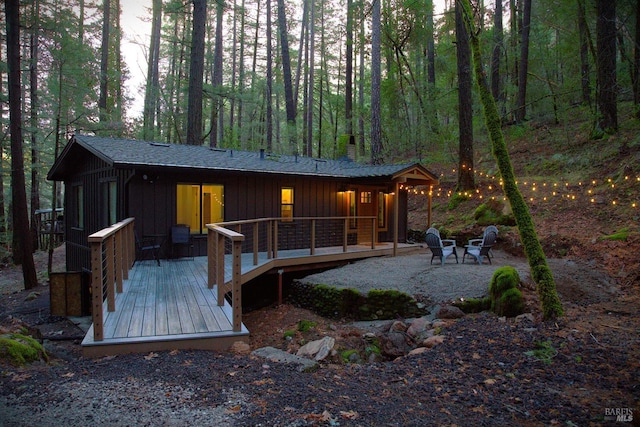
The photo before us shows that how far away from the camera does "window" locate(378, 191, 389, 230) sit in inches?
500

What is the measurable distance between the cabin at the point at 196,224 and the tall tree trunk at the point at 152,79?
873 centimetres

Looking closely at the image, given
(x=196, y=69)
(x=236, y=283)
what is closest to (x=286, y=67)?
(x=196, y=69)

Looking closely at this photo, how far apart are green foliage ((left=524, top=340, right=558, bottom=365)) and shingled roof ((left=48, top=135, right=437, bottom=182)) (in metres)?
6.83

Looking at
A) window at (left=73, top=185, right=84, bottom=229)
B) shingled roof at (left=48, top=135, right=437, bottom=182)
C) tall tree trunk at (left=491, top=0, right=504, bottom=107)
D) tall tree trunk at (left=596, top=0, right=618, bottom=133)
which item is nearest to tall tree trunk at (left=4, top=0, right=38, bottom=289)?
shingled roof at (left=48, top=135, right=437, bottom=182)

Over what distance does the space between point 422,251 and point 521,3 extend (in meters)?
16.7

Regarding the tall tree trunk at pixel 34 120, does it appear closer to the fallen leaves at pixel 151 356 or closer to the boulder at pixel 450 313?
the fallen leaves at pixel 151 356

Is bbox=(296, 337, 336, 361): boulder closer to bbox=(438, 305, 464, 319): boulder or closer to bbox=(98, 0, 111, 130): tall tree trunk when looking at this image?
bbox=(438, 305, 464, 319): boulder

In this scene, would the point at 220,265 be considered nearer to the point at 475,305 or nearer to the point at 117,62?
the point at 475,305

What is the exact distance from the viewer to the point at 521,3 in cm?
2044

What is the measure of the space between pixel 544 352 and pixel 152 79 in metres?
23.4

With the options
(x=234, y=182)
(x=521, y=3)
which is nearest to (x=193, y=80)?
(x=234, y=182)

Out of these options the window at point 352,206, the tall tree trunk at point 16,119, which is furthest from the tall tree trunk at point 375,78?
the tall tree trunk at point 16,119

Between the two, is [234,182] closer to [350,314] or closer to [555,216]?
[350,314]

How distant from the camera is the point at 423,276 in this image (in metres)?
8.06
